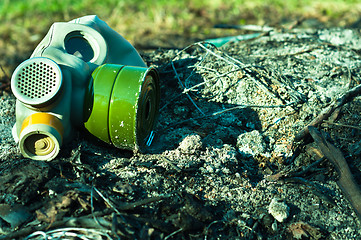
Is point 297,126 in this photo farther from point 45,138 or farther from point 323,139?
point 45,138

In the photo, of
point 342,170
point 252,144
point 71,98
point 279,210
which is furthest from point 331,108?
point 71,98

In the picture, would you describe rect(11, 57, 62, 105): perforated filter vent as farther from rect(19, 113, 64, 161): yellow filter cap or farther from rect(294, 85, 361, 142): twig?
rect(294, 85, 361, 142): twig

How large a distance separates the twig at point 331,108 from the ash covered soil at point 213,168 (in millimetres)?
49

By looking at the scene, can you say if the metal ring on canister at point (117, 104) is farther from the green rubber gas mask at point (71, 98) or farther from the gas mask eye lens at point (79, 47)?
the gas mask eye lens at point (79, 47)

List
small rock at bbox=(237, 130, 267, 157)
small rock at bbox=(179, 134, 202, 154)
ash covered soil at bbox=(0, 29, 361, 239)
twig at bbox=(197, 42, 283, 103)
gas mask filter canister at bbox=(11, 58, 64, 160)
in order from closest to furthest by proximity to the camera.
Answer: ash covered soil at bbox=(0, 29, 361, 239) < gas mask filter canister at bbox=(11, 58, 64, 160) < small rock at bbox=(179, 134, 202, 154) < small rock at bbox=(237, 130, 267, 157) < twig at bbox=(197, 42, 283, 103)

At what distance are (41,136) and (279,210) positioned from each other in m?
1.70

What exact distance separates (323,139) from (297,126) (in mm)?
312

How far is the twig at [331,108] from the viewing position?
3.05 metres

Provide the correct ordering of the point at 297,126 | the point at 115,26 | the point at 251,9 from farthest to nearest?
the point at 251,9, the point at 115,26, the point at 297,126

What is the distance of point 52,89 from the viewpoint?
2.56 metres

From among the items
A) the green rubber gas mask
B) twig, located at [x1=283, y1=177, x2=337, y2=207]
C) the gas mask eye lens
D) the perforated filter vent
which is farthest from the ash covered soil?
the gas mask eye lens

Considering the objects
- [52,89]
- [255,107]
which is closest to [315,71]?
[255,107]

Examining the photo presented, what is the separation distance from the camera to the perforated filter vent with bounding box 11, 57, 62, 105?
8.36 feet

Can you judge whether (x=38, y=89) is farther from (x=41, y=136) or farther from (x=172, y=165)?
(x=172, y=165)
